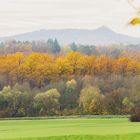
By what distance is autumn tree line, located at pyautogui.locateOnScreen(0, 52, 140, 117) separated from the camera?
56.2 meters

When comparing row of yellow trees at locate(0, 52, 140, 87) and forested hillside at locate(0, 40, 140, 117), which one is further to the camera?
row of yellow trees at locate(0, 52, 140, 87)

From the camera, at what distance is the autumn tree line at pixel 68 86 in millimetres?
56250

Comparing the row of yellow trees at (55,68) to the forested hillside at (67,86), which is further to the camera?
the row of yellow trees at (55,68)

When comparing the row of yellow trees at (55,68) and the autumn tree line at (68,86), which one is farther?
the row of yellow trees at (55,68)

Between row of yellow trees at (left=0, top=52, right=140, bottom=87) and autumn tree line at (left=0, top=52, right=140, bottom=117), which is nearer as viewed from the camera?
autumn tree line at (left=0, top=52, right=140, bottom=117)

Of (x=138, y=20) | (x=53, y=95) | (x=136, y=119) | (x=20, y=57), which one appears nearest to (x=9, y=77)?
(x=20, y=57)

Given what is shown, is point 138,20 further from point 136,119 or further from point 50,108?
point 50,108

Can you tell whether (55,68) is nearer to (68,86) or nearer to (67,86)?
(67,86)

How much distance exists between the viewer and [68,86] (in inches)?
2442

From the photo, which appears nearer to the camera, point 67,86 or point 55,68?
point 67,86

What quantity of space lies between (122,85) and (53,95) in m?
9.49

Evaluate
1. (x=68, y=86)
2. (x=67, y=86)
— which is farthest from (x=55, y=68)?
(x=68, y=86)

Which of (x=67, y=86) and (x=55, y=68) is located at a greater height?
(x=55, y=68)

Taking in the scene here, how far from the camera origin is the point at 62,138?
58.2 feet
